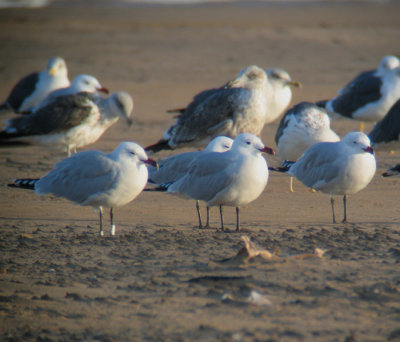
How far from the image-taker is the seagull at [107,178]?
641 cm

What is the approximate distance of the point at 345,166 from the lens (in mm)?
6809

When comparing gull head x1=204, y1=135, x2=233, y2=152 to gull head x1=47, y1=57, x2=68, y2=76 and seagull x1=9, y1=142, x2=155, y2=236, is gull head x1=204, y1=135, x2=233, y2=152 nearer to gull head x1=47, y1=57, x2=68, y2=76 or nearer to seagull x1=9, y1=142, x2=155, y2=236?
seagull x1=9, y1=142, x2=155, y2=236

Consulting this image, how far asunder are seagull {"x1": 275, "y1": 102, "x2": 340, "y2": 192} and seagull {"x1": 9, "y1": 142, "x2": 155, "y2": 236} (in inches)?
104

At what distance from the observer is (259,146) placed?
21.7 feet

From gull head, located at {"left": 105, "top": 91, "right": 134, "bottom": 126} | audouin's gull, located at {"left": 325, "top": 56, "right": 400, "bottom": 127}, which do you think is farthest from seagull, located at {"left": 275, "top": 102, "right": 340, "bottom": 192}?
audouin's gull, located at {"left": 325, "top": 56, "right": 400, "bottom": 127}

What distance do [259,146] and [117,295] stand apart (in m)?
2.28

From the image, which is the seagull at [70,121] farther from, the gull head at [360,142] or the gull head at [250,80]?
the gull head at [360,142]

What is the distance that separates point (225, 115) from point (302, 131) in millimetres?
1295

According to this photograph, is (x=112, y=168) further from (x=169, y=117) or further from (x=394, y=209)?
(x=169, y=117)

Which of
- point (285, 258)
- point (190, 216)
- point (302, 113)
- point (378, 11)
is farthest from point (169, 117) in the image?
point (378, 11)

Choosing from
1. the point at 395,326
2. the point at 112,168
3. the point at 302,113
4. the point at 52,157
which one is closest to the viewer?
the point at 395,326

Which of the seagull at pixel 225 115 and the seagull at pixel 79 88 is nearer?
the seagull at pixel 225 115

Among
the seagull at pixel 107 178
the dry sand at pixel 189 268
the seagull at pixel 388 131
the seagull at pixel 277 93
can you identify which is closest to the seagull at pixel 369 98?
the dry sand at pixel 189 268

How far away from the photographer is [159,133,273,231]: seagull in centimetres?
646
